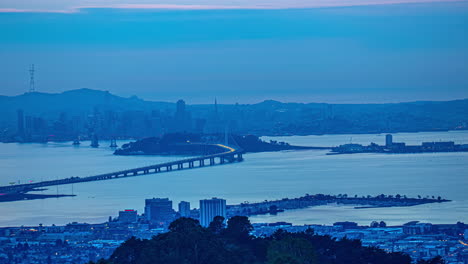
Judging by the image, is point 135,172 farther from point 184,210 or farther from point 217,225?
point 217,225

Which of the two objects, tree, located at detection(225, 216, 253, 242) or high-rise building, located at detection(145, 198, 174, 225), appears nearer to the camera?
tree, located at detection(225, 216, 253, 242)

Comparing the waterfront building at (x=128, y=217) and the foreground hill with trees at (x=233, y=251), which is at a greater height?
the foreground hill with trees at (x=233, y=251)

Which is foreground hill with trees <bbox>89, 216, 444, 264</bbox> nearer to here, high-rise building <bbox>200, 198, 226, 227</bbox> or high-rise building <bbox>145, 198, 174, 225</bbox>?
high-rise building <bbox>200, 198, 226, 227</bbox>

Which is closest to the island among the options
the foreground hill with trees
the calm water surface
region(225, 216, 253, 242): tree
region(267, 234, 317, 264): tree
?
the calm water surface

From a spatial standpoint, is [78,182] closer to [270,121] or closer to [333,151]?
[333,151]

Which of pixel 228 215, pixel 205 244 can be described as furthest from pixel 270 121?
pixel 205 244

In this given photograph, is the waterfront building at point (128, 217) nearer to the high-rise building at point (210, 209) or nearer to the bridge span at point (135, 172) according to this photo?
the high-rise building at point (210, 209)

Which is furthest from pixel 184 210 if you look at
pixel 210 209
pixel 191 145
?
pixel 191 145

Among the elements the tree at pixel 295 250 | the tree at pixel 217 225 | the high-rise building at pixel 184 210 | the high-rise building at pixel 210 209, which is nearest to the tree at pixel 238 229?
the tree at pixel 217 225

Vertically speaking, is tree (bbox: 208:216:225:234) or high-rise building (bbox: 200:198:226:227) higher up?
tree (bbox: 208:216:225:234)
